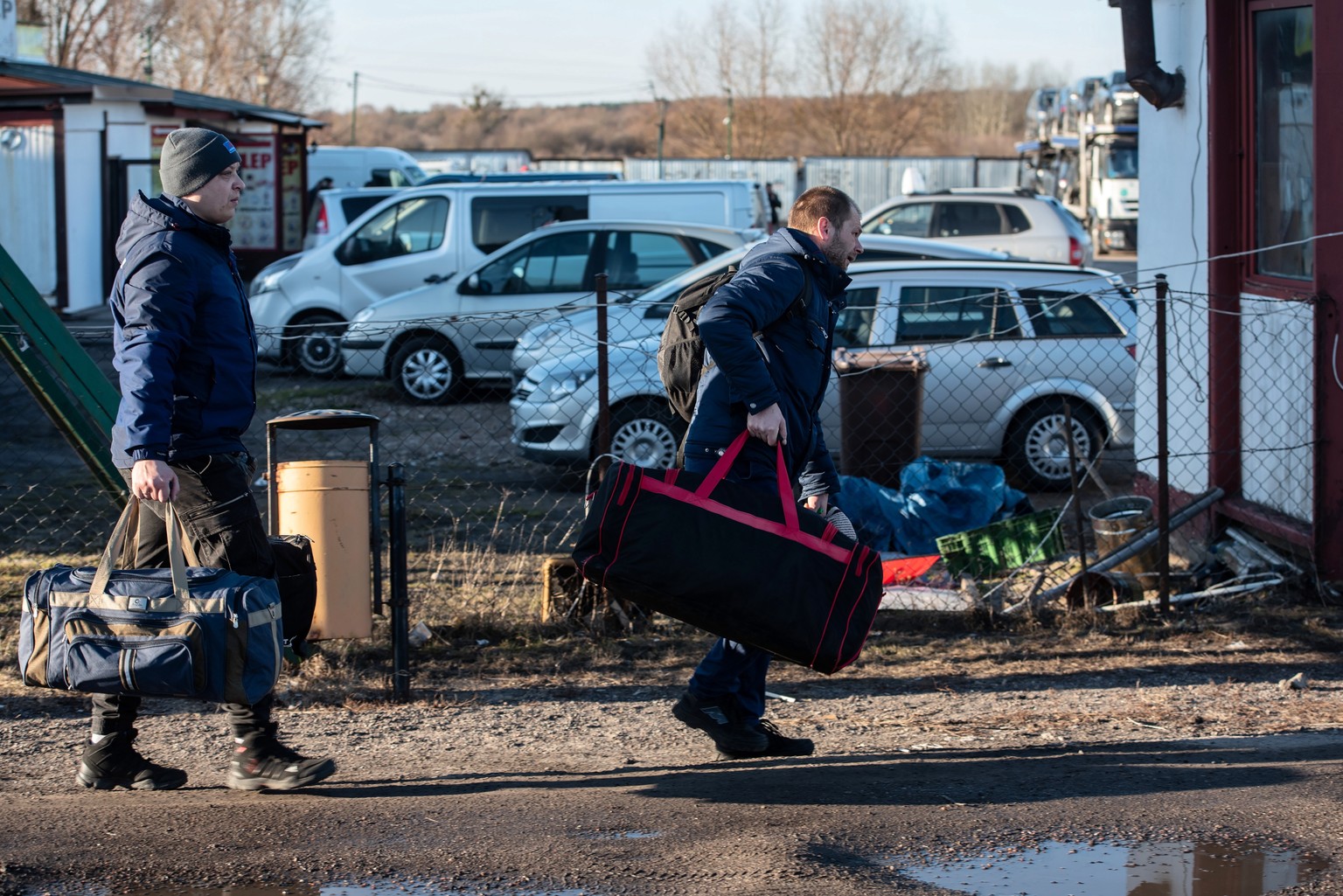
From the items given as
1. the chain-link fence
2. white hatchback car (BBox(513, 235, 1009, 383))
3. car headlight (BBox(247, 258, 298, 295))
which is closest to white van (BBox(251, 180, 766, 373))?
car headlight (BBox(247, 258, 298, 295))

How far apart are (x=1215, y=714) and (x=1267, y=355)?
239 centimetres

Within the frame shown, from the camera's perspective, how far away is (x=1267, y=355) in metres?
6.65

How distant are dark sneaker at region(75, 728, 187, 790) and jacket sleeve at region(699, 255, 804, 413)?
6.77 ft

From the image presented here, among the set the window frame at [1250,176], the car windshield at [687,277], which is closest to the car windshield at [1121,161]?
the car windshield at [687,277]

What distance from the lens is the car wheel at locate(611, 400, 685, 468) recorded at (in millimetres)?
8953

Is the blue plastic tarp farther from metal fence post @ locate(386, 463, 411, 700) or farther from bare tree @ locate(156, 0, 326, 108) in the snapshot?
bare tree @ locate(156, 0, 326, 108)

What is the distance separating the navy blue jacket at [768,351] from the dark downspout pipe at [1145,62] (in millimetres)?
3378

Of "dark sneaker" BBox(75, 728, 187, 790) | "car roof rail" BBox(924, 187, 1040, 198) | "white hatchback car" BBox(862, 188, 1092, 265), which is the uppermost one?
"car roof rail" BBox(924, 187, 1040, 198)

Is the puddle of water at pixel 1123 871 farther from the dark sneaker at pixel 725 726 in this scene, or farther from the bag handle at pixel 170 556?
the bag handle at pixel 170 556

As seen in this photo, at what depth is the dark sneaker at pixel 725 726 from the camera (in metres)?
4.40

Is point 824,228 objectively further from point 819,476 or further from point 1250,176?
point 1250,176

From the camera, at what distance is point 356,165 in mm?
26094

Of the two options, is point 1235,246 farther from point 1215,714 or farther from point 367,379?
point 367,379

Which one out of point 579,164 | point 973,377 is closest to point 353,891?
point 973,377
